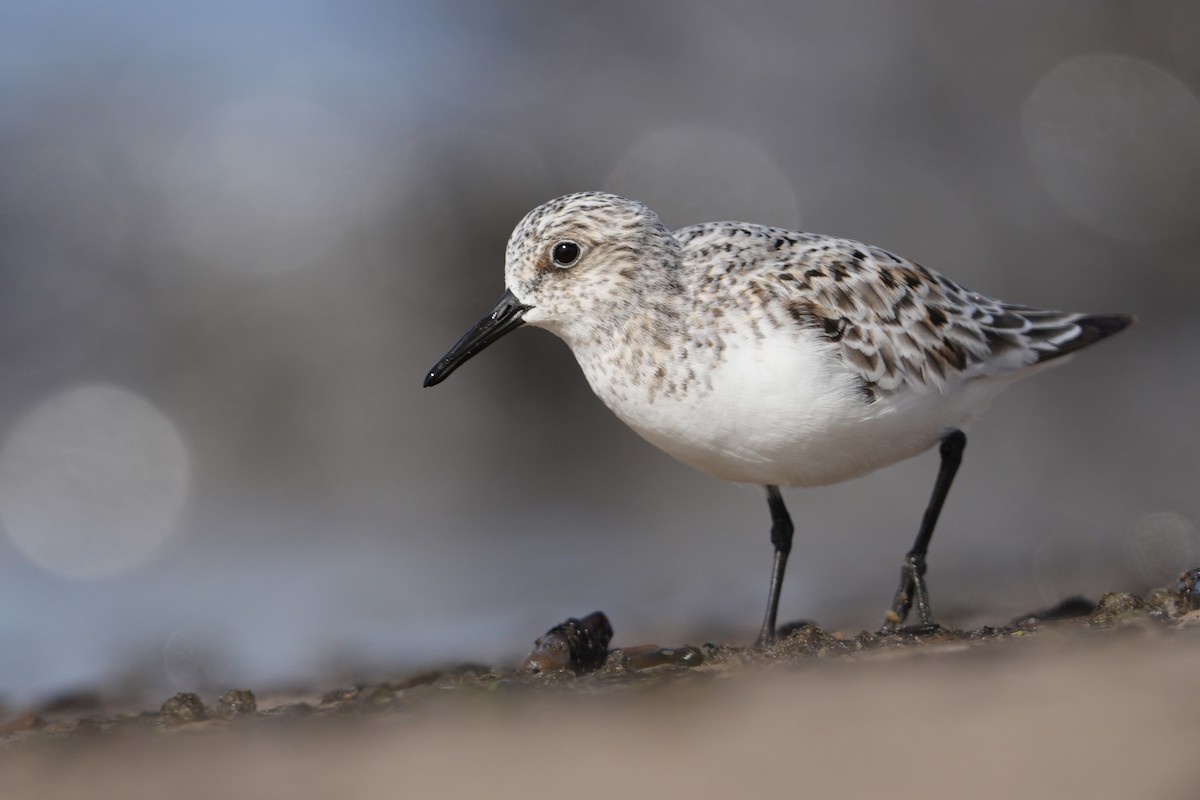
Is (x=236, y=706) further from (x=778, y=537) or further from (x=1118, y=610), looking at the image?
(x=1118, y=610)

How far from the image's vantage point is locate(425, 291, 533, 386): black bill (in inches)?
161

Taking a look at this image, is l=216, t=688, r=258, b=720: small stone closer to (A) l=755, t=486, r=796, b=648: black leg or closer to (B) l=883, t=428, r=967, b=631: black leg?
(A) l=755, t=486, r=796, b=648: black leg

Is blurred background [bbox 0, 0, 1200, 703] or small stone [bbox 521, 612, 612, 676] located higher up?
blurred background [bbox 0, 0, 1200, 703]

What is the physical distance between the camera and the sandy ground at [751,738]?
2.30 m

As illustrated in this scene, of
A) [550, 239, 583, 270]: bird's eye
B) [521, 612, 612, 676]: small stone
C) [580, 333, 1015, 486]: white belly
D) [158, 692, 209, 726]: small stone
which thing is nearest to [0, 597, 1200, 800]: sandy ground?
[158, 692, 209, 726]: small stone

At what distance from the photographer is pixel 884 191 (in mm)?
10039

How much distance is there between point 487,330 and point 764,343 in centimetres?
100

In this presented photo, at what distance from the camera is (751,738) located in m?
2.58

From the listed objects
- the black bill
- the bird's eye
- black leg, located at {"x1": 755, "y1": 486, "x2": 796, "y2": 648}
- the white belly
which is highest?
the bird's eye

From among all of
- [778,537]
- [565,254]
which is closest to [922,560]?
[778,537]

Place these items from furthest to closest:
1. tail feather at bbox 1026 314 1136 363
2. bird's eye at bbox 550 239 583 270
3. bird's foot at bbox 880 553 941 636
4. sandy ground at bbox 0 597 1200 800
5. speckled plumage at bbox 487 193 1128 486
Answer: tail feather at bbox 1026 314 1136 363
bird's foot at bbox 880 553 941 636
bird's eye at bbox 550 239 583 270
speckled plumage at bbox 487 193 1128 486
sandy ground at bbox 0 597 1200 800

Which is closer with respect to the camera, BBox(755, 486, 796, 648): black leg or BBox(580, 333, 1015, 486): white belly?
BBox(580, 333, 1015, 486): white belly

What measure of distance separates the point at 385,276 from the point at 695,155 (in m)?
2.83

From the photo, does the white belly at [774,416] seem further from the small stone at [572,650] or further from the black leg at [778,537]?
the small stone at [572,650]
